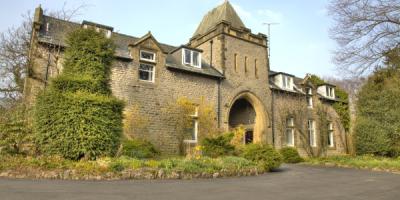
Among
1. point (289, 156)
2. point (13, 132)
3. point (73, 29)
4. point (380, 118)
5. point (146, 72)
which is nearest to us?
point (13, 132)

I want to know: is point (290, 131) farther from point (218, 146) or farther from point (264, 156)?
point (264, 156)

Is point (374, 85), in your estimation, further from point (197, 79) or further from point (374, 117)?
point (197, 79)

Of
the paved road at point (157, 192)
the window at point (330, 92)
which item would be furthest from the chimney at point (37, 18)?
the window at point (330, 92)

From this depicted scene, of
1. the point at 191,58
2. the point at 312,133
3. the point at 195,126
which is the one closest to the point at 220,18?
the point at 191,58

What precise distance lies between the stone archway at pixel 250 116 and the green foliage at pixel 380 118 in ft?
32.9

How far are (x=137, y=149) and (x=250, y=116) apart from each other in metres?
12.5

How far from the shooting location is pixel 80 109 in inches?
452

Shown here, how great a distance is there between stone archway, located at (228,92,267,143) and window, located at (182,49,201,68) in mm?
3975

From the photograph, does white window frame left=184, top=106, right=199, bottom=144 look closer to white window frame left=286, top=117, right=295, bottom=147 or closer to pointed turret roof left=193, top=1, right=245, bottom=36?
pointed turret roof left=193, top=1, right=245, bottom=36

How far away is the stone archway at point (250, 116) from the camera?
2450 cm

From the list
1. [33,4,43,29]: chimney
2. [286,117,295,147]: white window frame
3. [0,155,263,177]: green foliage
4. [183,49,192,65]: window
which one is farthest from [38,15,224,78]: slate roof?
[286,117,295,147]: white window frame

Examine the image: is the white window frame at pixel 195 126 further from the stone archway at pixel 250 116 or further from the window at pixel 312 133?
the window at pixel 312 133

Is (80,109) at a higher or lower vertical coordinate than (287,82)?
lower

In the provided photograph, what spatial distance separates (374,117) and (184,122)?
18.6 meters
